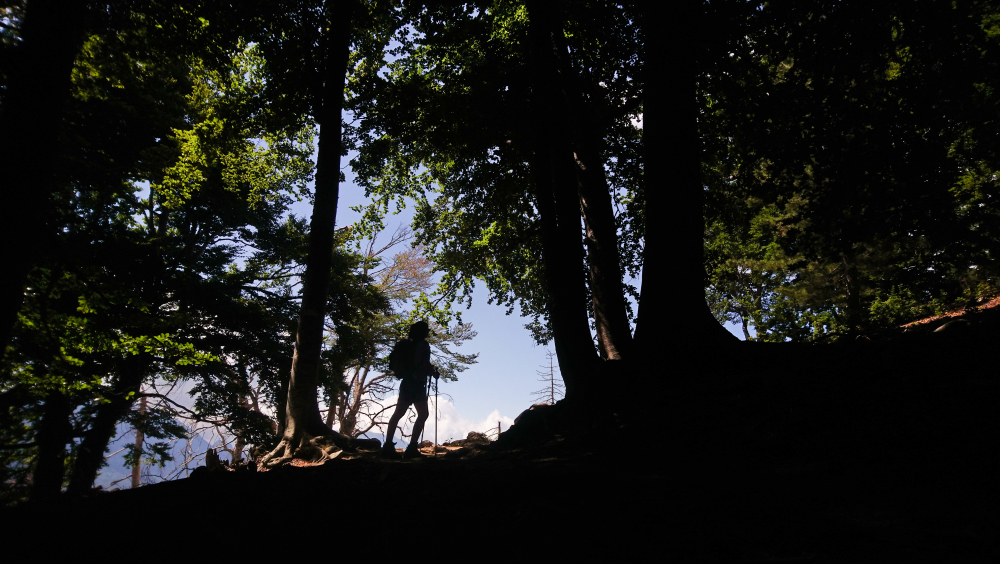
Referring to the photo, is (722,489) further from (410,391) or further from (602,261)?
(410,391)

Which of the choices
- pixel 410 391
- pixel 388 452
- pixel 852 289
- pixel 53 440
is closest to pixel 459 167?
pixel 410 391

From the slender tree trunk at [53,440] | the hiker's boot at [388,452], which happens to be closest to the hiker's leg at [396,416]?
the hiker's boot at [388,452]

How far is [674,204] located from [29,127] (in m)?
5.53

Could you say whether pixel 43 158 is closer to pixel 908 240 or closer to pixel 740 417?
pixel 740 417

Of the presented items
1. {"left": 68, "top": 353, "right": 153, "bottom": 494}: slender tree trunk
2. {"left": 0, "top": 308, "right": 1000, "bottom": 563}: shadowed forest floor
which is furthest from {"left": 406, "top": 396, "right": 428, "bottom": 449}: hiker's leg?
{"left": 68, "top": 353, "right": 153, "bottom": 494}: slender tree trunk

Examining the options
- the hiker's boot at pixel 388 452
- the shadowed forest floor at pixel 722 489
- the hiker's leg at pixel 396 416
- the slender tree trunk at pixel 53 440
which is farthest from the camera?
the slender tree trunk at pixel 53 440

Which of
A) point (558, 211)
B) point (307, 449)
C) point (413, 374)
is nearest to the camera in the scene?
point (307, 449)

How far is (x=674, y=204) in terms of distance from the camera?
17.3 ft

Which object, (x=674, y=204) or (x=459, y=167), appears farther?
(x=459, y=167)

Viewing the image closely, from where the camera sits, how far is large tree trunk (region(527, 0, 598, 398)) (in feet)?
20.7

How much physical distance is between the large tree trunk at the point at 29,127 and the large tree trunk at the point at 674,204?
17.0 ft

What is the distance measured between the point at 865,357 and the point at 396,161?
35.7ft

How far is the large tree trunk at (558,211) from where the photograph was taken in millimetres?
6323

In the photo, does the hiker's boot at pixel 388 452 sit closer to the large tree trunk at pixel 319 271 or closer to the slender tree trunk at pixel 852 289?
the large tree trunk at pixel 319 271
